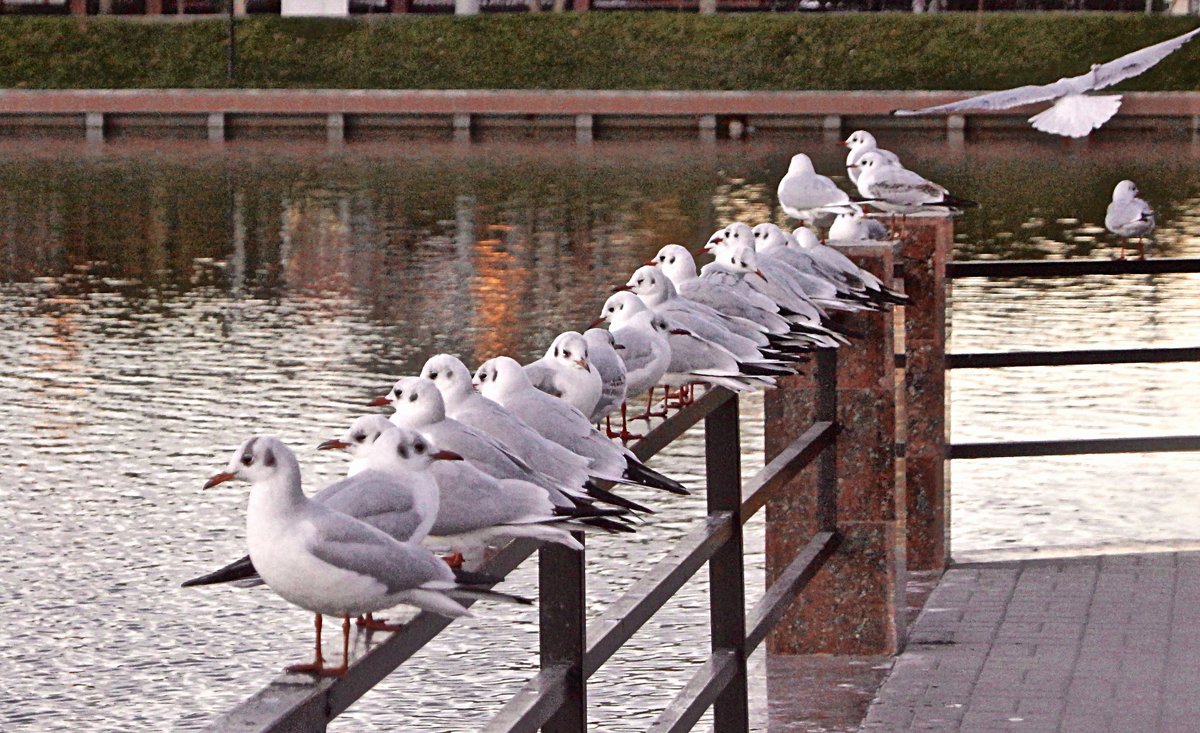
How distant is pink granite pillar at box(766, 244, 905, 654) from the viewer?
6598 mm

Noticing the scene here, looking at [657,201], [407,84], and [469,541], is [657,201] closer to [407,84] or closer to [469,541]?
[407,84]

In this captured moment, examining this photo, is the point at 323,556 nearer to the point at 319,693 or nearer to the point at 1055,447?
the point at 319,693

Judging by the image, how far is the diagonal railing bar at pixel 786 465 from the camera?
5430 mm

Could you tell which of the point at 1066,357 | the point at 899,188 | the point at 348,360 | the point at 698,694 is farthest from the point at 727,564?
the point at 348,360

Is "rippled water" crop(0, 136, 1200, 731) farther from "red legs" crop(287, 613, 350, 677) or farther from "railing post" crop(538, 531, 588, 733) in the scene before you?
"red legs" crop(287, 613, 350, 677)

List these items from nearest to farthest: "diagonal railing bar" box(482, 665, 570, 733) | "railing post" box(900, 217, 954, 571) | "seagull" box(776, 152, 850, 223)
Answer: "diagonal railing bar" box(482, 665, 570, 733), "railing post" box(900, 217, 954, 571), "seagull" box(776, 152, 850, 223)

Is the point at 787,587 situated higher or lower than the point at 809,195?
lower

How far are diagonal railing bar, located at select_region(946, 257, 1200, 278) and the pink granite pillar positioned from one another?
110 centimetres

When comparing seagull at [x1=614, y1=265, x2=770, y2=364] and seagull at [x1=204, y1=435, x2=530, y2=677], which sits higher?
seagull at [x1=614, y1=265, x2=770, y2=364]

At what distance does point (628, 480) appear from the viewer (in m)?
4.02

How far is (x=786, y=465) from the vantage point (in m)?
5.80

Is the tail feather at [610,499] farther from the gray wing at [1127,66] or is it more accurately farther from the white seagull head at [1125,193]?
the white seagull head at [1125,193]

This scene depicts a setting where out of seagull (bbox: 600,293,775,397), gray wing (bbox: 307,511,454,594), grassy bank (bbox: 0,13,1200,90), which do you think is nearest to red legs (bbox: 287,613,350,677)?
gray wing (bbox: 307,511,454,594)

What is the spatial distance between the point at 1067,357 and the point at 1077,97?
1509 mm
